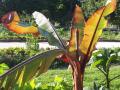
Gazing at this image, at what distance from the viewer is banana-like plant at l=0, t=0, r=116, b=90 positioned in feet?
6.14

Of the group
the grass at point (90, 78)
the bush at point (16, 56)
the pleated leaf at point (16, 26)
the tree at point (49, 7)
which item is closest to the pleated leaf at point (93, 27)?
the pleated leaf at point (16, 26)

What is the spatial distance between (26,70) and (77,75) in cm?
26

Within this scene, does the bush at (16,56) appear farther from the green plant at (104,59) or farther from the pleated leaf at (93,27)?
the pleated leaf at (93,27)

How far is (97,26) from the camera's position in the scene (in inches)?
83.3

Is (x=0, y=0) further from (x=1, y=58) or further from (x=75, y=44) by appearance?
(x=75, y=44)

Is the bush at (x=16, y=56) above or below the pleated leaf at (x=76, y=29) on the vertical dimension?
above

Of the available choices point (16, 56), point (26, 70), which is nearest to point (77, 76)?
point (26, 70)

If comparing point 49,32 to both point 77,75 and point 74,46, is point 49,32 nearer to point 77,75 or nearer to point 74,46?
point 74,46

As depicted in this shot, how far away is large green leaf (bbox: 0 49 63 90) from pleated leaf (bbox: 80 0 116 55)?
0.53 ft

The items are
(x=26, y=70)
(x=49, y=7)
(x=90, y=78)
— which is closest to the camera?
(x=26, y=70)

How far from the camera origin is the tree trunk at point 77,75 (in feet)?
6.40

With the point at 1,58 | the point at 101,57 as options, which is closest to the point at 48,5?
the point at 1,58

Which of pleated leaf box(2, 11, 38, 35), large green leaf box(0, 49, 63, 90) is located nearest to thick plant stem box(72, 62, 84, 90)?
large green leaf box(0, 49, 63, 90)

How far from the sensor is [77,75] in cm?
197
